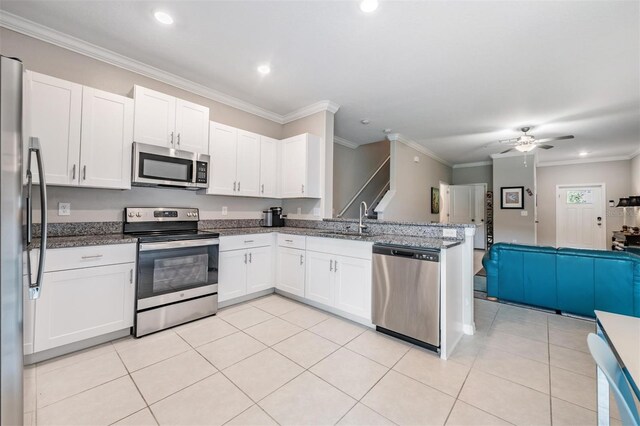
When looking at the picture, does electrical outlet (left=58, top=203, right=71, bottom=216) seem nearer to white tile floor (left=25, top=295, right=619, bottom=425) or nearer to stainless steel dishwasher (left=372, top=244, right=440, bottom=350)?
white tile floor (left=25, top=295, right=619, bottom=425)

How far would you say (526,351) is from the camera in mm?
2303

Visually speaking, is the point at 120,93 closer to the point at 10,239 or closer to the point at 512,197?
the point at 10,239

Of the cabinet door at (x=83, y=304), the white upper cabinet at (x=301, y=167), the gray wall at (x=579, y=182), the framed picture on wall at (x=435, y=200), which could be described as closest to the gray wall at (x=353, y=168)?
the framed picture on wall at (x=435, y=200)

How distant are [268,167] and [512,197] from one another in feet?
21.6

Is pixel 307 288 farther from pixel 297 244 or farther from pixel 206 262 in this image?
pixel 206 262

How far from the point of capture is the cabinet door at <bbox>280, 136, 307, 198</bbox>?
3781 mm

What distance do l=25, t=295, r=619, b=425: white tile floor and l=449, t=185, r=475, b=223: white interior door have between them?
575 cm

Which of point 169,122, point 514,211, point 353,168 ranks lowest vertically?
point 514,211

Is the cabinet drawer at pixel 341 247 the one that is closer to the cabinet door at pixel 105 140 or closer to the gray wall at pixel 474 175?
the cabinet door at pixel 105 140

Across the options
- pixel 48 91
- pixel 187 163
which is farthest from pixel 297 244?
pixel 48 91

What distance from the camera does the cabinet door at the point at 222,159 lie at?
3.32 metres

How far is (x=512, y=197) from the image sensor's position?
6926mm

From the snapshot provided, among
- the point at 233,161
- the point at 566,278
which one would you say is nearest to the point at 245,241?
the point at 233,161

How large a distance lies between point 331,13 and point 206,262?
8.64 ft
